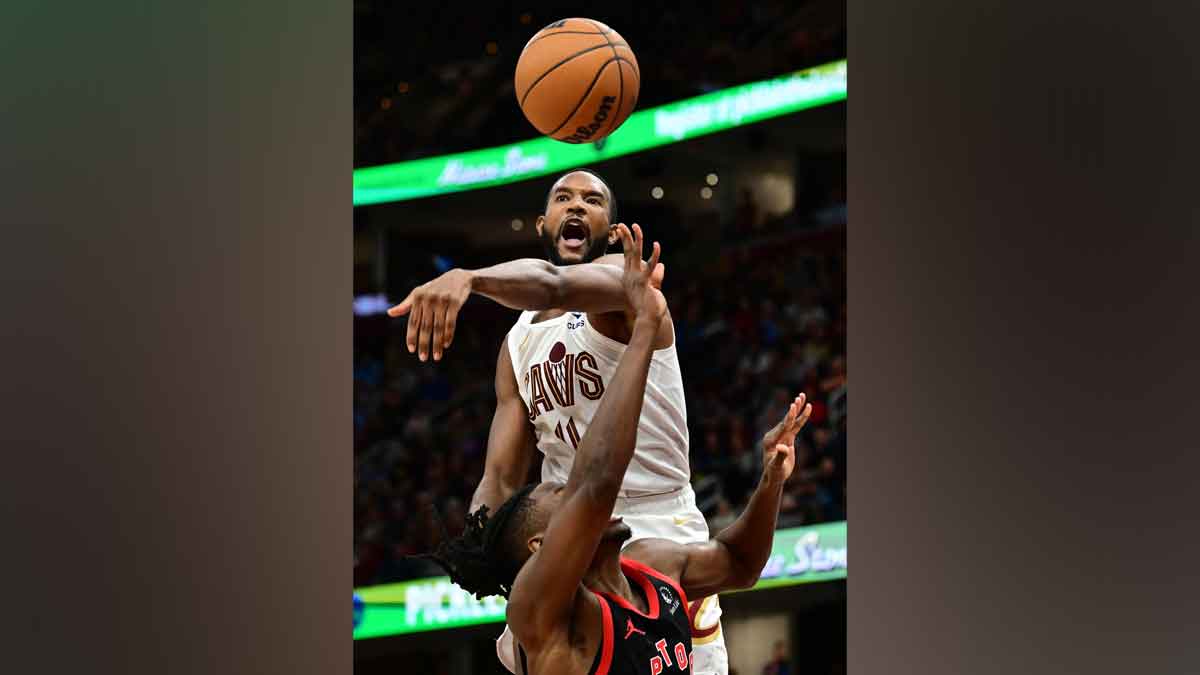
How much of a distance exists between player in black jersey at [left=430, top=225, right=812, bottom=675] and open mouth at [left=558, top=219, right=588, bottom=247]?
111 centimetres

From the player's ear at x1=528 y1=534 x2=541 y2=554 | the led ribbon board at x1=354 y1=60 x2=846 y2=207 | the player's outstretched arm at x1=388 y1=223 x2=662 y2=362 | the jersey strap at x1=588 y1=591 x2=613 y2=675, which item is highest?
the led ribbon board at x1=354 y1=60 x2=846 y2=207

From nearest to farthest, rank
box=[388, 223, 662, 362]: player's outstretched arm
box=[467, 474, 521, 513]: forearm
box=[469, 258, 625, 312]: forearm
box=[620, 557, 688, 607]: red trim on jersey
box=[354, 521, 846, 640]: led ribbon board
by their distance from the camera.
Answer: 1. box=[388, 223, 662, 362]: player's outstretched arm
2. box=[620, 557, 688, 607]: red trim on jersey
3. box=[469, 258, 625, 312]: forearm
4. box=[467, 474, 521, 513]: forearm
5. box=[354, 521, 846, 640]: led ribbon board

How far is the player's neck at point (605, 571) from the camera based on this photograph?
265 cm

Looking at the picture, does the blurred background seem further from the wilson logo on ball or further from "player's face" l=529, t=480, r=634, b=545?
"player's face" l=529, t=480, r=634, b=545

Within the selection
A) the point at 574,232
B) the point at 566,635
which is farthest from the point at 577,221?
the point at 566,635

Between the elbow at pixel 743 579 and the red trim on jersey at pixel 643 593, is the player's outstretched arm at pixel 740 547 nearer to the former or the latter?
the elbow at pixel 743 579

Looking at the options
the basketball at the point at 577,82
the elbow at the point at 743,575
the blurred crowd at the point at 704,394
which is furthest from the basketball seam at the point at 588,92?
the blurred crowd at the point at 704,394

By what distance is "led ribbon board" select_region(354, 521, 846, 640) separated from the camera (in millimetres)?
10305

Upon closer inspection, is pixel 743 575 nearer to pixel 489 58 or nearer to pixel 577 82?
pixel 577 82

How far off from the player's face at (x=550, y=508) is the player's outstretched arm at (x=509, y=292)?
34cm

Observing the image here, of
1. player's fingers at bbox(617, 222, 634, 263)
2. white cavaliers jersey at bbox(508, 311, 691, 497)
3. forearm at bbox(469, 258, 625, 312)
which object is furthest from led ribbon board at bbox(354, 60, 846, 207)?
player's fingers at bbox(617, 222, 634, 263)

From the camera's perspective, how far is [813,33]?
1120 centimetres
